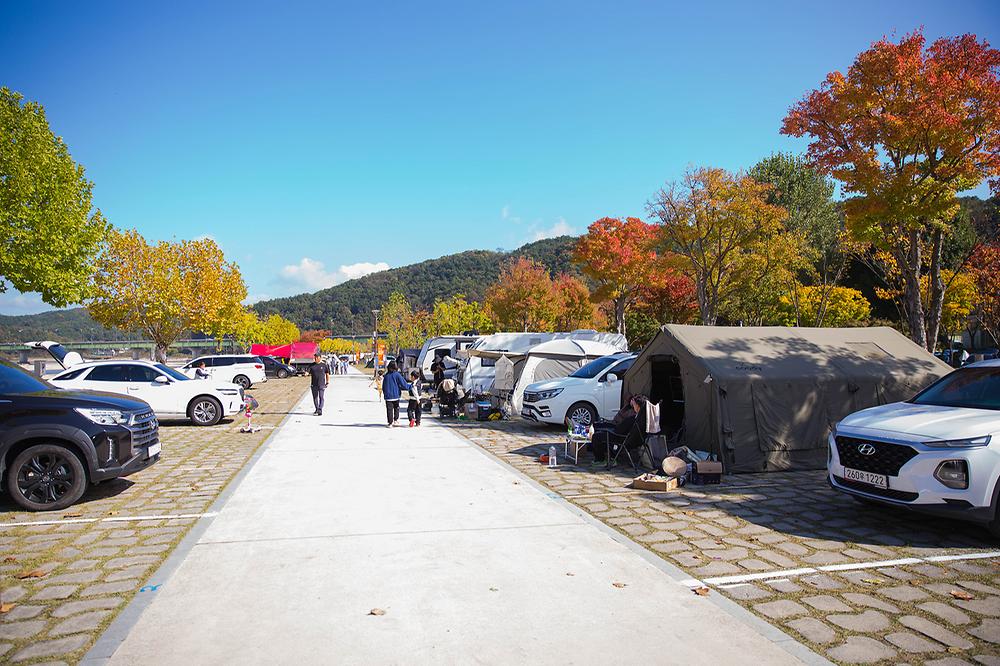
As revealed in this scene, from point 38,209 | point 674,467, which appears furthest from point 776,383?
point 38,209

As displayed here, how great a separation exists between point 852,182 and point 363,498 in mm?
11878

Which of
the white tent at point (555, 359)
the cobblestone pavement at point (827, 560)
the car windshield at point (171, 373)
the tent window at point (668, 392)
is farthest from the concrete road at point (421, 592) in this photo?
the car windshield at point (171, 373)

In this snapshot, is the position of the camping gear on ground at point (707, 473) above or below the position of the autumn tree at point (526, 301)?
below

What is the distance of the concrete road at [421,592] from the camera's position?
13.0 feet

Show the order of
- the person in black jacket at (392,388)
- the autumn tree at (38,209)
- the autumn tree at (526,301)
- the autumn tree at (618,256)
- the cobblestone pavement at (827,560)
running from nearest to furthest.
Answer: the cobblestone pavement at (827,560)
the person in black jacket at (392,388)
the autumn tree at (38,209)
the autumn tree at (618,256)
the autumn tree at (526,301)

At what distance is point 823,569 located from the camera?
5.46 metres

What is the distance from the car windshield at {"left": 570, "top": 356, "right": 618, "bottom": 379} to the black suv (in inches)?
355

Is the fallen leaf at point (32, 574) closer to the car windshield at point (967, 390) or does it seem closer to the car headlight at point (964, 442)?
the car headlight at point (964, 442)

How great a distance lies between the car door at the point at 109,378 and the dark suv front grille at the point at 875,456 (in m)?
14.5

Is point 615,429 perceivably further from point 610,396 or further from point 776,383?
point 610,396

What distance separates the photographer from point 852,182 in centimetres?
1387

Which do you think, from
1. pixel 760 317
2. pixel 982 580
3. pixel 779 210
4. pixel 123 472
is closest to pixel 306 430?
pixel 123 472

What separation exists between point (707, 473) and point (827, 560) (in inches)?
128

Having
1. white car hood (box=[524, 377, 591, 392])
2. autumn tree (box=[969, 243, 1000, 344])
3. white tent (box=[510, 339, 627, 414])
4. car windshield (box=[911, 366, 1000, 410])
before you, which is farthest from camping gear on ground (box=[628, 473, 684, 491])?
autumn tree (box=[969, 243, 1000, 344])
